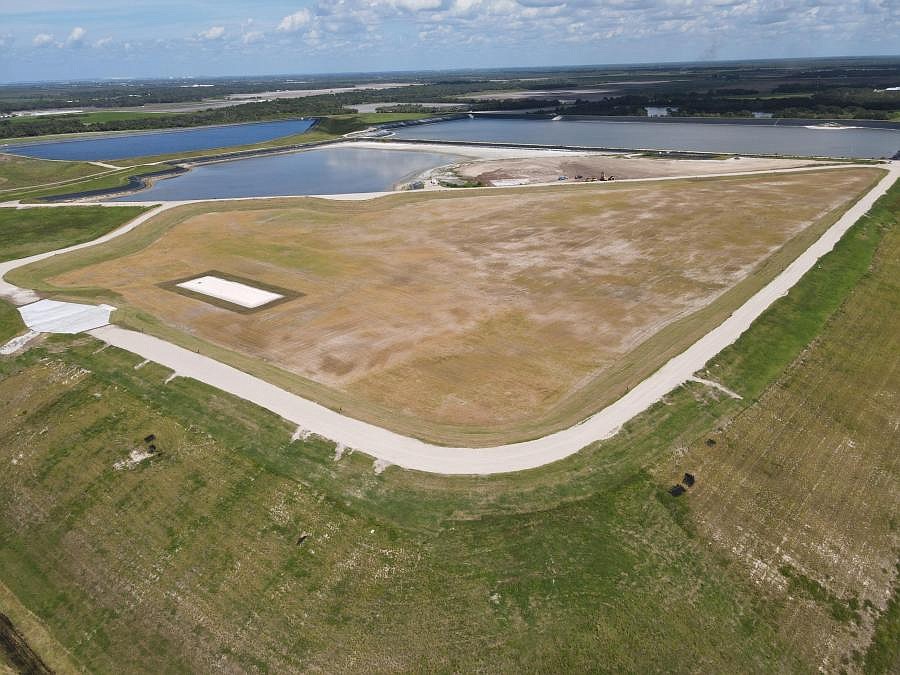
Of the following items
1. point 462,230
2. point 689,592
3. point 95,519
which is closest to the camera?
point 689,592

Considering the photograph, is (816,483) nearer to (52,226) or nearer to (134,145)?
(52,226)

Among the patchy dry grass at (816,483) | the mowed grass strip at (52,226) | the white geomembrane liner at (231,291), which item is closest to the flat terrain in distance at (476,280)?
the white geomembrane liner at (231,291)

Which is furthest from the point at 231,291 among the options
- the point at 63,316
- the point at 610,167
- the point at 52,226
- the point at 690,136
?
the point at 690,136

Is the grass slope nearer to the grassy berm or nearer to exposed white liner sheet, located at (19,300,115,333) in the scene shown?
exposed white liner sheet, located at (19,300,115,333)

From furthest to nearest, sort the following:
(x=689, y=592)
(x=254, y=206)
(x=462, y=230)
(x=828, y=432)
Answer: (x=254, y=206) → (x=462, y=230) → (x=828, y=432) → (x=689, y=592)

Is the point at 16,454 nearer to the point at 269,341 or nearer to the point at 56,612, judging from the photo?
the point at 56,612

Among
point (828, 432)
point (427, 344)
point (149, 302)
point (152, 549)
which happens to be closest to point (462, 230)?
point (427, 344)

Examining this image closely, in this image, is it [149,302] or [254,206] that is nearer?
[149,302]
